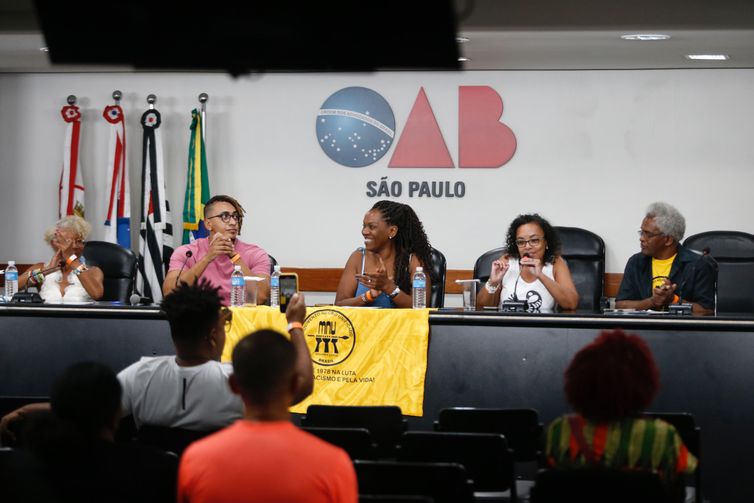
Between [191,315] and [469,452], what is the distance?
3.51 ft

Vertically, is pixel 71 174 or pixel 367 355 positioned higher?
pixel 71 174

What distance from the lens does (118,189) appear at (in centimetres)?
908

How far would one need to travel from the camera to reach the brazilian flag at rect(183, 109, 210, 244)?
8.92 m

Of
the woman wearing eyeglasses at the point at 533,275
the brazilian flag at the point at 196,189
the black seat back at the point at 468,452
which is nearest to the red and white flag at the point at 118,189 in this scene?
the brazilian flag at the point at 196,189

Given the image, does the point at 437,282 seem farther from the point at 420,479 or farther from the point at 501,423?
the point at 420,479

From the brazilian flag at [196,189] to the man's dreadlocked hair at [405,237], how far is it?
2.82 m

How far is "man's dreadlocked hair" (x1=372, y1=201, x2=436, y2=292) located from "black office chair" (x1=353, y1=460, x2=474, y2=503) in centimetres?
334

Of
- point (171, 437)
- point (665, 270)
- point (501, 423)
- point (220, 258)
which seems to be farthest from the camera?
point (220, 258)

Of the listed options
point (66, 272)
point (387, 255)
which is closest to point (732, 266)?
point (387, 255)

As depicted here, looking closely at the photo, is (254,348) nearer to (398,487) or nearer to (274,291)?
(398,487)

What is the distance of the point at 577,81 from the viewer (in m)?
8.84

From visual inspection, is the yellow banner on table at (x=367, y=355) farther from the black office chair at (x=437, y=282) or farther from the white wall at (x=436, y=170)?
the white wall at (x=436, y=170)

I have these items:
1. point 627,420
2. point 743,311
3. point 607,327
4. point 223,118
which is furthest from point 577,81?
point 627,420

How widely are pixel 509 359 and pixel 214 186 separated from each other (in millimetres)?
4366
